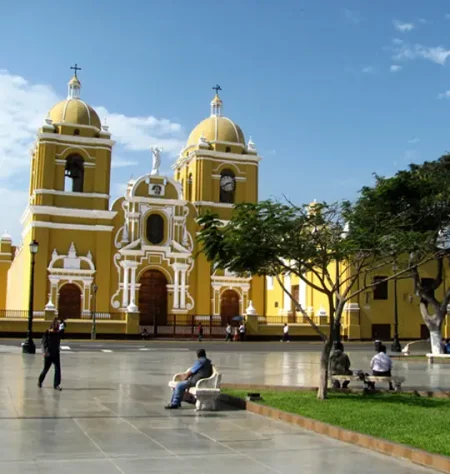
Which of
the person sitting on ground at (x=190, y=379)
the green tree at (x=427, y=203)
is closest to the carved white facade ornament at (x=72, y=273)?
the green tree at (x=427, y=203)

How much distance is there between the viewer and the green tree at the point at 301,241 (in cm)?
1271

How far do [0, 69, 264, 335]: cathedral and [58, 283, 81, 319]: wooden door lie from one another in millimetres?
62

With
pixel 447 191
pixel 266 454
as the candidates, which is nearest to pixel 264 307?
pixel 447 191

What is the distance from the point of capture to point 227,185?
50312 mm

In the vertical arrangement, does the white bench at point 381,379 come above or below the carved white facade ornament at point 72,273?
below

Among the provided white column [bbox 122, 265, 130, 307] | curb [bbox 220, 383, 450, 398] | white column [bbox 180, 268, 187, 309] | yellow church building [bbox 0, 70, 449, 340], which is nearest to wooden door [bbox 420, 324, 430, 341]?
yellow church building [bbox 0, 70, 449, 340]

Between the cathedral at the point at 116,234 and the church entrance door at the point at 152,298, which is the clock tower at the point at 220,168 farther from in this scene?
the church entrance door at the point at 152,298

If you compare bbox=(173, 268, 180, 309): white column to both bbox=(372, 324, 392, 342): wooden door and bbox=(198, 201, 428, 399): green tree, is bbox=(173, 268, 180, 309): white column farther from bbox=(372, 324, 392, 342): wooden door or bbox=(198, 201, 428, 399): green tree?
bbox=(198, 201, 428, 399): green tree

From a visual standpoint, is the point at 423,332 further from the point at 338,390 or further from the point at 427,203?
the point at 338,390

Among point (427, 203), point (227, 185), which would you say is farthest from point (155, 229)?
point (427, 203)

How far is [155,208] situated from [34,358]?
2476 cm

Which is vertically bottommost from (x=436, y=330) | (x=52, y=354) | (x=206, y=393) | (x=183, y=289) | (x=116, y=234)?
(x=206, y=393)

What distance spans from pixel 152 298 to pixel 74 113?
13.1 meters

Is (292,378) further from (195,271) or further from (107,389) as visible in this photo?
(195,271)
